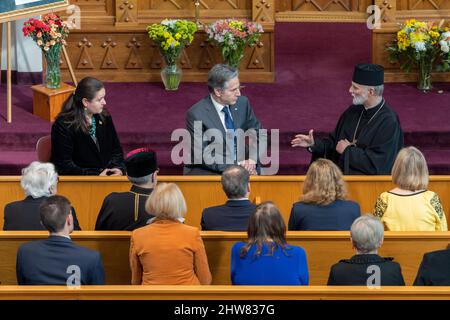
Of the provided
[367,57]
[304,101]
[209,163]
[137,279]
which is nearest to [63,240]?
[137,279]

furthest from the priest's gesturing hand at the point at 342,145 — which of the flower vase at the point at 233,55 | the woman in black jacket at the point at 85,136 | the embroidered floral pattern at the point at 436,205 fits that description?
the flower vase at the point at 233,55

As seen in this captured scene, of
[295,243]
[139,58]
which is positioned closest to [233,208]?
[295,243]

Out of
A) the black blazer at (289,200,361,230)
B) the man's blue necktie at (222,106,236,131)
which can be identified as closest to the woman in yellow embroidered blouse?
the black blazer at (289,200,361,230)

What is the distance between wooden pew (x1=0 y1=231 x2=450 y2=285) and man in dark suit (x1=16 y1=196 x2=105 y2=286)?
1.60 ft

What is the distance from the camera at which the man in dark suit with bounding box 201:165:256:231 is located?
6895 millimetres

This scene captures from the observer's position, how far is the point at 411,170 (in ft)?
23.7

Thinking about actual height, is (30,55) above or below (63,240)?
above

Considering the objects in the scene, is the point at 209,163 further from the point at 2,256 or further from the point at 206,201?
the point at 2,256

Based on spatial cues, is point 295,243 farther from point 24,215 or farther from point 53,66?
point 53,66

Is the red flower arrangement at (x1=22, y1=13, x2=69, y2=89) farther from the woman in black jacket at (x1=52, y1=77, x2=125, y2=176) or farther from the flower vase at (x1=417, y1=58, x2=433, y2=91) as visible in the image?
the flower vase at (x1=417, y1=58, x2=433, y2=91)

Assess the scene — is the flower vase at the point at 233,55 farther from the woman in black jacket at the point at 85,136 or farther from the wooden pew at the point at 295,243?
the wooden pew at the point at 295,243

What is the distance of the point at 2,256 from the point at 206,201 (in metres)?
1.89

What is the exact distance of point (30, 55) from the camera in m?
12.2
